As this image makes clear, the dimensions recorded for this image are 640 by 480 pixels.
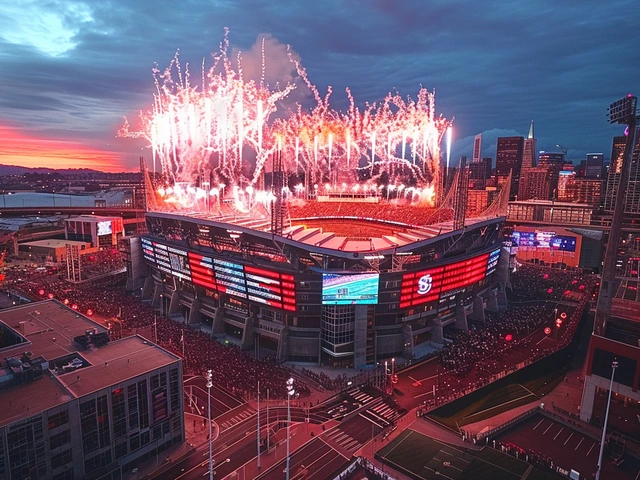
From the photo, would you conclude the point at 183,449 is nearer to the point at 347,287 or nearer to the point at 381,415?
the point at 381,415

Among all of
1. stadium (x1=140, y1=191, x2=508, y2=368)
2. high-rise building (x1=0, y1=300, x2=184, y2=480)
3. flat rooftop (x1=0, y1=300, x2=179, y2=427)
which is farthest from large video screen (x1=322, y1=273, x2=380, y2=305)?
high-rise building (x1=0, y1=300, x2=184, y2=480)

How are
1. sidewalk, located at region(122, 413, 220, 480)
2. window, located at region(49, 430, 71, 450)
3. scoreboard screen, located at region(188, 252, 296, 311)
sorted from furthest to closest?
scoreboard screen, located at region(188, 252, 296, 311) < sidewalk, located at region(122, 413, 220, 480) < window, located at region(49, 430, 71, 450)

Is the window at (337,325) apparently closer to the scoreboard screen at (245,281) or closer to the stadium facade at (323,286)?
the stadium facade at (323,286)

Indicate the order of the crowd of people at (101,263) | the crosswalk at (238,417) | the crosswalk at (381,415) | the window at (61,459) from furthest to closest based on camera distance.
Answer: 1. the crowd of people at (101,263)
2. the crosswalk at (381,415)
3. the crosswalk at (238,417)
4. the window at (61,459)

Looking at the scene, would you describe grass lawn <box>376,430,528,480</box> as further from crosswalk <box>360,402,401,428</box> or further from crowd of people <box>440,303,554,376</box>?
crowd of people <box>440,303,554,376</box>

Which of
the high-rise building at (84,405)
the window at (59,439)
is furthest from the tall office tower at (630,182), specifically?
the window at (59,439)
